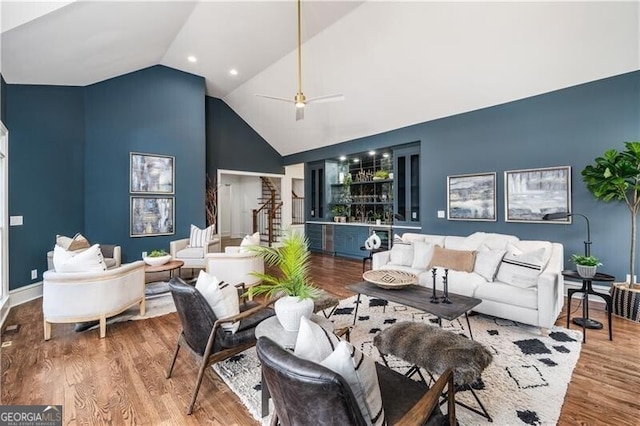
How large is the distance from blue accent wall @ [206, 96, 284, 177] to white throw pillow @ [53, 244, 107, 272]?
5011mm

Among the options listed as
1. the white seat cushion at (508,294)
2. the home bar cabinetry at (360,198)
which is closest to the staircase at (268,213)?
the home bar cabinetry at (360,198)

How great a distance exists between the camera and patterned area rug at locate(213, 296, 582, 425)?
1.93 metres

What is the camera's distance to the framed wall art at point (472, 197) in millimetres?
5195

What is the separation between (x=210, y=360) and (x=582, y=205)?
522cm

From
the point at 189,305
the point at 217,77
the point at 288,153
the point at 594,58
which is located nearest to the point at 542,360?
the point at 189,305

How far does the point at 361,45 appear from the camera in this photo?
496 cm

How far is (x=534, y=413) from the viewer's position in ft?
6.22

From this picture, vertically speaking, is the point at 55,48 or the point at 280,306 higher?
the point at 55,48

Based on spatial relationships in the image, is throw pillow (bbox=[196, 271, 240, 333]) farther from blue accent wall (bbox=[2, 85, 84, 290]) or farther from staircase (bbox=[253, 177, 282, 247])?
staircase (bbox=[253, 177, 282, 247])

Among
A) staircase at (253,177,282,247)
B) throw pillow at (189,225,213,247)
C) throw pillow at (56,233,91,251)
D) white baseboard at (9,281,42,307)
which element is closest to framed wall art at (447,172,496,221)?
throw pillow at (189,225,213,247)

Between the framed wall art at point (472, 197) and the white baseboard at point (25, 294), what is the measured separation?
7.06 meters

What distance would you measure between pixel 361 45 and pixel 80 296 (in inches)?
206

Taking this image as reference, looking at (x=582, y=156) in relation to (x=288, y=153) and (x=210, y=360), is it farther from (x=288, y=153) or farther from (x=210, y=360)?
(x=288, y=153)

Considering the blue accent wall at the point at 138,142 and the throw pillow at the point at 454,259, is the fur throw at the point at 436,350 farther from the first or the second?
the blue accent wall at the point at 138,142
